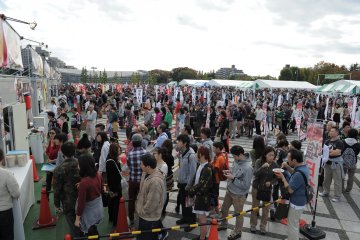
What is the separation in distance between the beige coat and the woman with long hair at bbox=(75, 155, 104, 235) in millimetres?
610

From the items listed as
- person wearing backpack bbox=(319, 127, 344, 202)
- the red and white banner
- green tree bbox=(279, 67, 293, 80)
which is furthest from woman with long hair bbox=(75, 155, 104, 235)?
green tree bbox=(279, 67, 293, 80)

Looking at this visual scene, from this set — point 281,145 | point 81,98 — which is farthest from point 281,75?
point 281,145

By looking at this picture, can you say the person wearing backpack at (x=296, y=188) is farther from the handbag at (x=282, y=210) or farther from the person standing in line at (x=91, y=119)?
the person standing in line at (x=91, y=119)

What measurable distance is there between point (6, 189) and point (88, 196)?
1129 mm

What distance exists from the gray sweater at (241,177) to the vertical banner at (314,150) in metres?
1.35

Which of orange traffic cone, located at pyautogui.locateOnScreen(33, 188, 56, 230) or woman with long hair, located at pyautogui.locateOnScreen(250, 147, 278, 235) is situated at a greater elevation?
woman with long hair, located at pyautogui.locateOnScreen(250, 147, 278, 235)

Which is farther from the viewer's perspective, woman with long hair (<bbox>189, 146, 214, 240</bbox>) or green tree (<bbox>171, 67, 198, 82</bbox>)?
green tree (<bbox>171, 67, 198, 82</bbox>)

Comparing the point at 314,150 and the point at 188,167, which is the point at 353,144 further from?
the point at 188,167

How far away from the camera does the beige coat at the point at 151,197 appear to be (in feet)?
11.4

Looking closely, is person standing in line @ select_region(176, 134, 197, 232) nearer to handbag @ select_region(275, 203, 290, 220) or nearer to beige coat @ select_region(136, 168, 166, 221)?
beige coat @ select_region(136, 168, 166, 221)

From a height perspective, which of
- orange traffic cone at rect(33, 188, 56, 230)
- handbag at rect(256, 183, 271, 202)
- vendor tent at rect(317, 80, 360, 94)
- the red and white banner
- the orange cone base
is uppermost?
the red and white banner

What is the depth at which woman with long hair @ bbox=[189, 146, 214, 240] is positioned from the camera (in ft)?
14.0

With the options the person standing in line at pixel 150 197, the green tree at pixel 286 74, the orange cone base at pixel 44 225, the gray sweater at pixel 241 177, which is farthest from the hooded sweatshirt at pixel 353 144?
the green tree at pixel 286 74

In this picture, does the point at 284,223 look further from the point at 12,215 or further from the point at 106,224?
the point at 12,215
